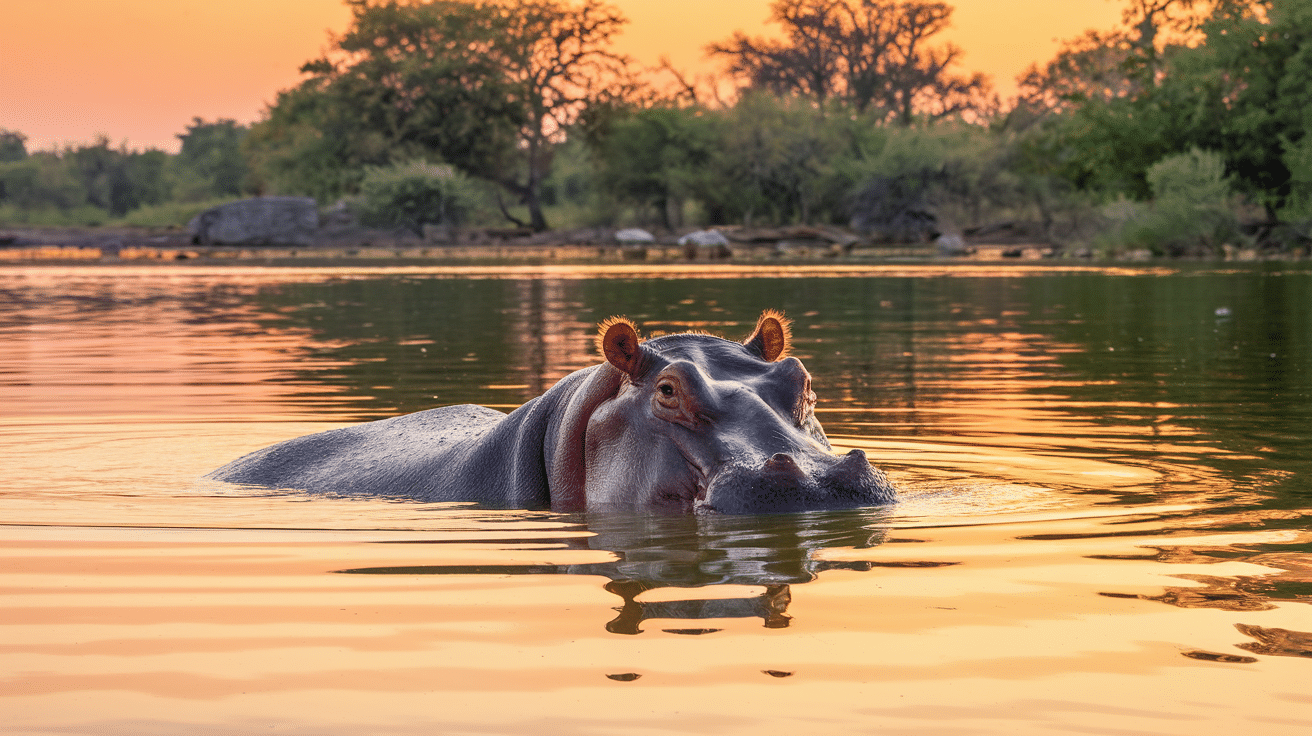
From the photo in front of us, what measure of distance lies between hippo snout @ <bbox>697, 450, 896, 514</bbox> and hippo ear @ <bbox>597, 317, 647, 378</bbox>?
2.41 feet

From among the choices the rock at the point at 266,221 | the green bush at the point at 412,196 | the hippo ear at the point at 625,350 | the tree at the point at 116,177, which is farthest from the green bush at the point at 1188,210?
the tree at the point at 116,177

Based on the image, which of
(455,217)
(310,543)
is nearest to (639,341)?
(310,543)

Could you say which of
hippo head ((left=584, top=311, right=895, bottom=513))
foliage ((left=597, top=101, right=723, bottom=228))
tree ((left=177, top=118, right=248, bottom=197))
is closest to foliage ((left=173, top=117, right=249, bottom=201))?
tree ((left=177, top=118, right=248, bottom=197))

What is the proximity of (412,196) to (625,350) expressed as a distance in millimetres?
59193

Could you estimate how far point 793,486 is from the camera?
17.6 feet

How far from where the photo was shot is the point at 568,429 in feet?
21.0

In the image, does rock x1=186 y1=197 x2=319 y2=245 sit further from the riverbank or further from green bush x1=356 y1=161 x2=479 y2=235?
green bush x1=356 y1=161 x2=479 y2=235

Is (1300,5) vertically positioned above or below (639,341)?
above

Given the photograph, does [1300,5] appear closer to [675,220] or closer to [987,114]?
[675,220]

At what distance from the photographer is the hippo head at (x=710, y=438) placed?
5.45 metres

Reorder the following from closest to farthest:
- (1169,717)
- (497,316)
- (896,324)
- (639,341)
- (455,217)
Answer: (1169,717) < (639,341) < (896,324) < (497,316) < (455,217)

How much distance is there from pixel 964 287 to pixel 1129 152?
83.7 ft

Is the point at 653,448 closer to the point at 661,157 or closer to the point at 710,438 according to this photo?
the point at 710,438

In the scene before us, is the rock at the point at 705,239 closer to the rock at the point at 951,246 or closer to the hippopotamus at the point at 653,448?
the rock at the point at 951,246
